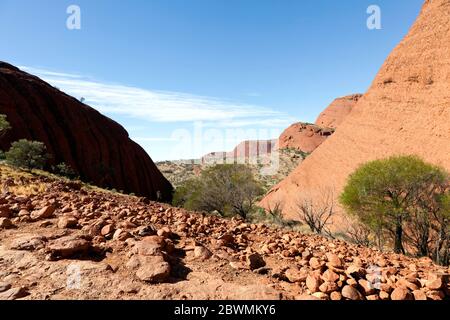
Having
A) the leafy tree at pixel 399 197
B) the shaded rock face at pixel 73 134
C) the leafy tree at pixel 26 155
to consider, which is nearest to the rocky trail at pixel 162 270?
the leafy tree at pixel 399 197

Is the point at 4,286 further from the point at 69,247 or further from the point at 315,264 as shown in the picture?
the point at 315,264

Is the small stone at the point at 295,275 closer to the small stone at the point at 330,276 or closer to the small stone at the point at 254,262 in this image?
the small stone at the point at 330,276

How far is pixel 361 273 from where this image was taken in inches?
131

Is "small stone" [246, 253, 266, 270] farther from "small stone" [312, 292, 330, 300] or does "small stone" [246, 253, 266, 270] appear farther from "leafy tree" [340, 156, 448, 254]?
"leafy tree" [340, 156, 448, 254]

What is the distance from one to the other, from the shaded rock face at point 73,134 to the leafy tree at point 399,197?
30.5 metres

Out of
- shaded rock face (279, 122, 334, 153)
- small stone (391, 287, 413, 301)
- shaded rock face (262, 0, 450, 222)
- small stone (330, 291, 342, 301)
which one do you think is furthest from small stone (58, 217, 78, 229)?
shaded rock face (279, 122, 334, 153)

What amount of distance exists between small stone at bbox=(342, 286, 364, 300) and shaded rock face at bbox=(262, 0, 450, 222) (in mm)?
21781

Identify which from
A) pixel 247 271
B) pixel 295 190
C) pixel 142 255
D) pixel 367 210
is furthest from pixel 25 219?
pixel 295 190

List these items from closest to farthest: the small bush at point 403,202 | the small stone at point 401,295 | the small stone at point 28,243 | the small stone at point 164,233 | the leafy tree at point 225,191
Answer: the small stone at point 401,295, the small stone at point 28,243, the small stone at point 164,233, the small bush at point 403,202, the leafy tree at point 225,191

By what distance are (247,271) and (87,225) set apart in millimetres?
2493

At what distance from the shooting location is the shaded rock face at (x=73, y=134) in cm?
3055

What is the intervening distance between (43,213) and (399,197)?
16132mm

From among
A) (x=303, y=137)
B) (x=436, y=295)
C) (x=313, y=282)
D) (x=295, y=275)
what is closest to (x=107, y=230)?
(x=295, y=275)

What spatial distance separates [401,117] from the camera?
2475 cm
